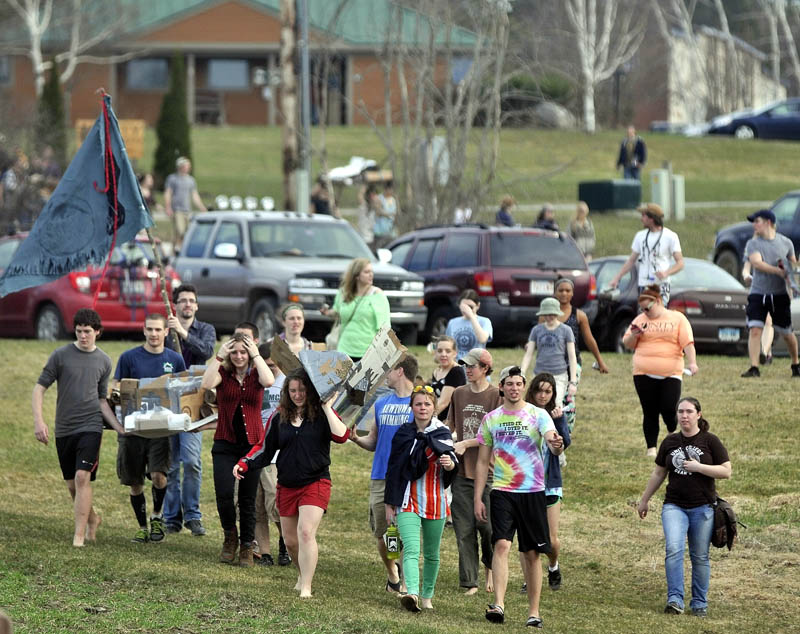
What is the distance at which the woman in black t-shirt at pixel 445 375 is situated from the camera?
11.2 meters

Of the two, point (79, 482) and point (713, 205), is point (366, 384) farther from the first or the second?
point (713, 205)

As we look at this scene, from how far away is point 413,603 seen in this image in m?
9.83

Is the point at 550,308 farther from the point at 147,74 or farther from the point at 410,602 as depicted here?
the point at 147,74

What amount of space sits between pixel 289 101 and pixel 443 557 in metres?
19.5

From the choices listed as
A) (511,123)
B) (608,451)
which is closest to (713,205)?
(511,123)

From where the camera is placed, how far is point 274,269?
66.7 ft

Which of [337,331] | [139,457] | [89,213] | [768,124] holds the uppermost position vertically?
[768,124]

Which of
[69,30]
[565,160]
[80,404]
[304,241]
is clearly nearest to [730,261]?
[304,241]

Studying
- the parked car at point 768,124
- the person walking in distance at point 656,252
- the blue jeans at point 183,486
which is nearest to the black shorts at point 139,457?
the blue jeans at point 183,486

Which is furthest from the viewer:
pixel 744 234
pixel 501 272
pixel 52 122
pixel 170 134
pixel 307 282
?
pixel 170 134

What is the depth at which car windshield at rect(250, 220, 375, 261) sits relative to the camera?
20984 millimetres

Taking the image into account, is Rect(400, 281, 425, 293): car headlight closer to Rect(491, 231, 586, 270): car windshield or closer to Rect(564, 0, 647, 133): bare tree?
Rect(491, 231, 586, 270): car windshield

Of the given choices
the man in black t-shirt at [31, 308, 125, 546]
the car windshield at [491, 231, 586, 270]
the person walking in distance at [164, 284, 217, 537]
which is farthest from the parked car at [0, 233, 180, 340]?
the man in black t-shirt at [31, 308, 125, 546]

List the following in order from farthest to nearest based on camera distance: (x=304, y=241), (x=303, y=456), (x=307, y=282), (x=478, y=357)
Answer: (x=304, y=241) → (x=307, y=282) → (x=478, y=357) → (x=303, y=456)
